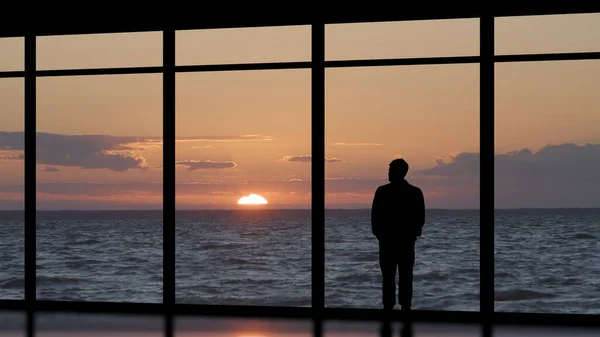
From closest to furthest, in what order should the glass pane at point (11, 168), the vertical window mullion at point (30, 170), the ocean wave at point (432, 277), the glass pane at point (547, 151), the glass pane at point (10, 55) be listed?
1. the vertical window mullion at point (30, 170)
2. the ocean wave at point (432, 277)
3. the glass pane at point (11, 168)
4. the glass pane at point (10, 55)
5. the glass pane at point (547, 151)

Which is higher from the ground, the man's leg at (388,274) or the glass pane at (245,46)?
the glass pane at (245,46)

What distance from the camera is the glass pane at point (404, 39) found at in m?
34.7

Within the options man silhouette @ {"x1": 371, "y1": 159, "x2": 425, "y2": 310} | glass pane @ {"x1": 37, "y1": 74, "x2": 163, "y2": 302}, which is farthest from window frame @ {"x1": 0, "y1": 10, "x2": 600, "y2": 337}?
glass pane @ {"x1": 37, "y1": 74, "x2": 163, "y2": 302}

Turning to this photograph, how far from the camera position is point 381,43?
37812mm

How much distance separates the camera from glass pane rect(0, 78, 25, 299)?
30812 millimetres

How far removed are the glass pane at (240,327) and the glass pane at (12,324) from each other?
1198 millimetres

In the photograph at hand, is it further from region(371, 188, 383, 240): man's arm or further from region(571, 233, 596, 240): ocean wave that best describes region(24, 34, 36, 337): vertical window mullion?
region(571, 233, 596, 240): ocean wave

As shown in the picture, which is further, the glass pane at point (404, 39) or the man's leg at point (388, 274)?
the glass pane at point (404, 39)

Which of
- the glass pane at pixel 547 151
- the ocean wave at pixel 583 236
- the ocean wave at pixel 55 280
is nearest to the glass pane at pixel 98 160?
the ocean wave at pixel 55 280

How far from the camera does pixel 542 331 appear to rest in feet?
22.3

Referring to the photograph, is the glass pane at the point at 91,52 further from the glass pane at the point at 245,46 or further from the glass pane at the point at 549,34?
Answer: the glass pane at the point at 549,34

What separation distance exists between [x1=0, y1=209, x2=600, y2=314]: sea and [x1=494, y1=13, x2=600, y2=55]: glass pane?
283 inches

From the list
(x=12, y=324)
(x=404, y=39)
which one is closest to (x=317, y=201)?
(x=12, y=324)

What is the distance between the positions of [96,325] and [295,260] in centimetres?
2478
